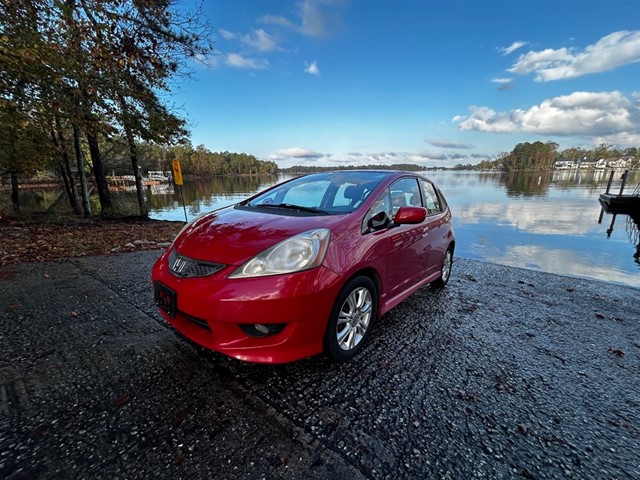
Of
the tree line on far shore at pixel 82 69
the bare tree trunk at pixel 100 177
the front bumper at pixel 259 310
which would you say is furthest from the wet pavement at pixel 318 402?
the bare tree trunk at pixel 100 177

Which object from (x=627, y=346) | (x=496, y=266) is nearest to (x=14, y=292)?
(x=627, y=346)

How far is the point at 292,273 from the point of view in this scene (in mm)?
1901

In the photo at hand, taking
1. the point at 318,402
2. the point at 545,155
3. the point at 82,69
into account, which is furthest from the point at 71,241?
the point at 545,155

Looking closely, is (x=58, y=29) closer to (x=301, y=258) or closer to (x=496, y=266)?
(x=301, y=258)

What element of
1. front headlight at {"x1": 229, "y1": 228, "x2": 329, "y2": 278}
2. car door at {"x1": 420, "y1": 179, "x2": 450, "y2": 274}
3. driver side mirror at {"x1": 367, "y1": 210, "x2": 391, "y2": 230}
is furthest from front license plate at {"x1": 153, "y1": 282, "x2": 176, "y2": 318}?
car door at {"x1": 420, "y1": 179, "x2": 450, "y2": 274}

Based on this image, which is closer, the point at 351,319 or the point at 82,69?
the point at 351,319

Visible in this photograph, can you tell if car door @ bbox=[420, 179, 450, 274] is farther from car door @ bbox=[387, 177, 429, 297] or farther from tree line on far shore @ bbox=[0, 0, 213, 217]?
Answer: tree line on far shore @ bbox=[0, 0, 213, 217]

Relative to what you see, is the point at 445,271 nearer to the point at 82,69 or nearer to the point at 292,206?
the point at 292,206

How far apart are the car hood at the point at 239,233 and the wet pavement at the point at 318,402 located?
33.9 inches

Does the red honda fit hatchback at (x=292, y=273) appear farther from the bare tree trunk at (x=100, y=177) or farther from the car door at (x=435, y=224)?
the bare tree trunk at (x=100, y=177)

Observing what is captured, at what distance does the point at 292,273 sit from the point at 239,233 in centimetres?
62

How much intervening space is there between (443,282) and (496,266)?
8.01 feet

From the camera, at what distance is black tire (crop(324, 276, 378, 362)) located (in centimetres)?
213

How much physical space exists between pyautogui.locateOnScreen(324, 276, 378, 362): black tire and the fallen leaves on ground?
525 cm
